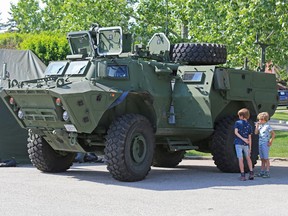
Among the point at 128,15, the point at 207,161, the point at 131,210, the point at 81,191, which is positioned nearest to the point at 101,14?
the point at 128,15

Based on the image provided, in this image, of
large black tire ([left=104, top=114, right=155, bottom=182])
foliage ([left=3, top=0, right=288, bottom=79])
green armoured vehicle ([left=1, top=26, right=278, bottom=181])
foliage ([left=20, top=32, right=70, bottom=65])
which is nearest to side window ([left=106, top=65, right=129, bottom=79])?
green armoured vehicle ([left=1, top=26, right=278, bottom=181])

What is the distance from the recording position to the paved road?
8.62 m

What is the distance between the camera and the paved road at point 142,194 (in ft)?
28.3

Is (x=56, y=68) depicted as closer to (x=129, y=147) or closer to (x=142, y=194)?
(x=129, y=147)

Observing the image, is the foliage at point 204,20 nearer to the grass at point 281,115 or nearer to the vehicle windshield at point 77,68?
the vehicle windshield at point 77,68

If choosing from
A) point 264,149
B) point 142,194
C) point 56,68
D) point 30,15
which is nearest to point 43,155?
point 56,68

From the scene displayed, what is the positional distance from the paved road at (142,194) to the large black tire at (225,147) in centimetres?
24

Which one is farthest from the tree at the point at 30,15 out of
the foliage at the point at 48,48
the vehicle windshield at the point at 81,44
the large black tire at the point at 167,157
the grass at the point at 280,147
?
the vehicle windshield at the point at 81,44

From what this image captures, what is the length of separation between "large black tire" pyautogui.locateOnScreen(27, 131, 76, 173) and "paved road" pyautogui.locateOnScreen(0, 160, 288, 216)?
0.25 meters

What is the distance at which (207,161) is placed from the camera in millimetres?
17125

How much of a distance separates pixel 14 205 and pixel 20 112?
3.68 metres

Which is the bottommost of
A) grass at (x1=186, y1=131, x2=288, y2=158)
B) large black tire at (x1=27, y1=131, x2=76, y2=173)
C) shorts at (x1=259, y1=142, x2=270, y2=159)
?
grass at (x1=186, y1=131, x2=288, y2=158)

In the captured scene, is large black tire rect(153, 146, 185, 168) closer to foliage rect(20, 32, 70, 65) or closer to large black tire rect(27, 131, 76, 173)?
large black tire rect(27, 131, 76, 173)

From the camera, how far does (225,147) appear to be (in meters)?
13.5
